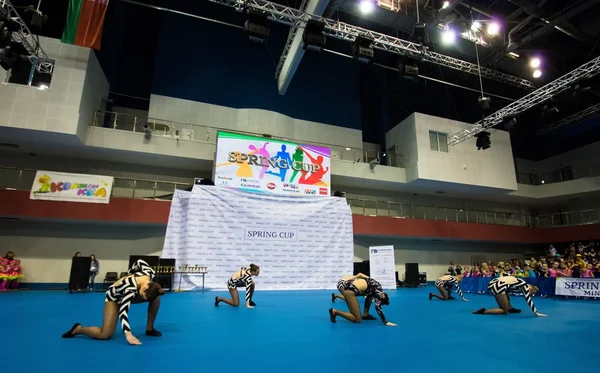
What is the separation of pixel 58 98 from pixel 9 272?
25.8 feet

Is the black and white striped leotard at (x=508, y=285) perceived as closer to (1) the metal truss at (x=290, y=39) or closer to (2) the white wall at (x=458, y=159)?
(1) the metal truss at (x=290, y=39)

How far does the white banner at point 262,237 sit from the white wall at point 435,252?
5.70 m

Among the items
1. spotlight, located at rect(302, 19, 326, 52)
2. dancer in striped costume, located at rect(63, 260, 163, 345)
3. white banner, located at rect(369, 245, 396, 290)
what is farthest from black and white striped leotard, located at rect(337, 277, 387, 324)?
white banner, located at rect(369, 245, 396, 290)

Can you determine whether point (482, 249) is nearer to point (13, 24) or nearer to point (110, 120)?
point (110, 120)

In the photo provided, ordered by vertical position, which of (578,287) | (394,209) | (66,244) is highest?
(394,209)

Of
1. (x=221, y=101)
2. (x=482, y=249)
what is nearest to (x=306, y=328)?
(x=221, y=101)

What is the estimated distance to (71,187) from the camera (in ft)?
48.3

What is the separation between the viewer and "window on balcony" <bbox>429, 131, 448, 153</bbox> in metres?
21.9

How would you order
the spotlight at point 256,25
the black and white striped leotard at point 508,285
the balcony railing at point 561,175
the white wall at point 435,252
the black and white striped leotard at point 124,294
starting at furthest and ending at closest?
the balcony railing at point 561,175, the white wall at point 435,252, the spotlight at point 256,25, the black and white striped leotard at point 508,285, the black and white striped leotard at point 124,294

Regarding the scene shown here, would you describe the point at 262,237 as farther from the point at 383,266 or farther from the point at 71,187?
the point at 71,187

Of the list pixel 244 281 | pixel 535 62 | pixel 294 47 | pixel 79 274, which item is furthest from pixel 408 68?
pixel 79 274

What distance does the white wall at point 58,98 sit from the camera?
14.0 metres

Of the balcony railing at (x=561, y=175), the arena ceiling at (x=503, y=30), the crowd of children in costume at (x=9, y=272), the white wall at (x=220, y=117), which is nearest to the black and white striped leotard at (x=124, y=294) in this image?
the crowd of children in costume at (x=9, y=272)

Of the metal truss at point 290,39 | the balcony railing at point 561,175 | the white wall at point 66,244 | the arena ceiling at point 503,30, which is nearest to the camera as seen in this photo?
the metal truss at point 290,39
